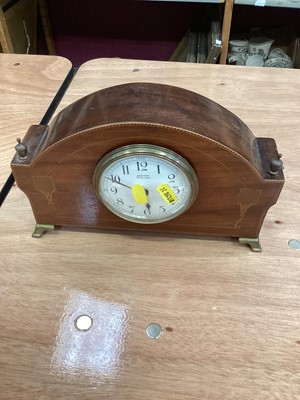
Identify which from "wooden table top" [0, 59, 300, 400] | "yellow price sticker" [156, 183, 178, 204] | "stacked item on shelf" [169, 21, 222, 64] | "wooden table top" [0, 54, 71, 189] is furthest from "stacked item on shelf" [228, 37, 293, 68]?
"yellow price sticker" [156, 183, 178, 204]

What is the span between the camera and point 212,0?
1568 millimetres

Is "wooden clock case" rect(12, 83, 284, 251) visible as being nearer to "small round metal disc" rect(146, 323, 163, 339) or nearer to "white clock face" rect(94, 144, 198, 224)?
"white clock face" rect(94, 144, 198, 224)

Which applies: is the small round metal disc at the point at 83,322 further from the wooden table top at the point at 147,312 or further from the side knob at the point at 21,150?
the side knob at the point at 21,150

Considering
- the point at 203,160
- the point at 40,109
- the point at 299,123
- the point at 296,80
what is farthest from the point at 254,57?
the point at 203,160

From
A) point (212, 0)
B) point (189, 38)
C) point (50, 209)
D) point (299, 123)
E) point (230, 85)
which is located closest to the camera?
point (50, 209)

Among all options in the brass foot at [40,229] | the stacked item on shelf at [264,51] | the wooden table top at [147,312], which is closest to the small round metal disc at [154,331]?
the wooden table top at [147,312]

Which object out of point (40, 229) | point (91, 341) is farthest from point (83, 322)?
point (40, 229)

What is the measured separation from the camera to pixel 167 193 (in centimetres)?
59

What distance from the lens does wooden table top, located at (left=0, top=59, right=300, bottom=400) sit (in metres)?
0.51

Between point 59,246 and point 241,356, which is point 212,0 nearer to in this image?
point 59,246

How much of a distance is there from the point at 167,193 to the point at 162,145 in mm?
88

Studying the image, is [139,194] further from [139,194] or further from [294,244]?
[294,244]

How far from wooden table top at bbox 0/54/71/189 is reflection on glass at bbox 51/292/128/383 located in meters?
0.36

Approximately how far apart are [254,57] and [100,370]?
5.97 ft
